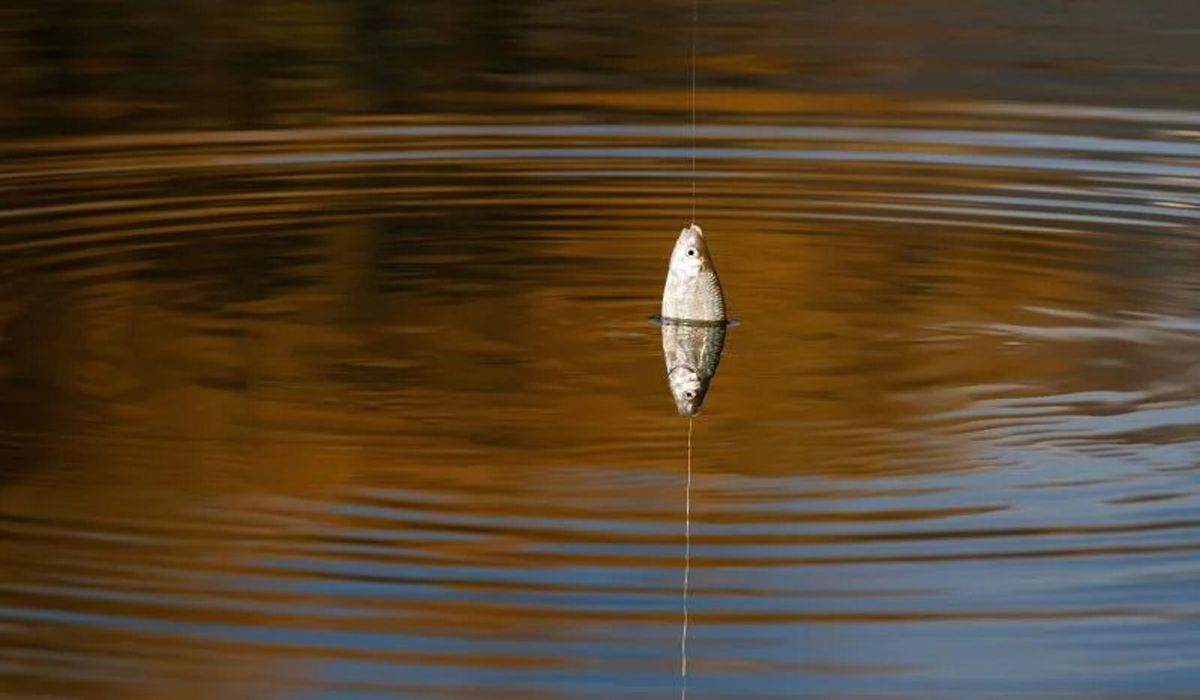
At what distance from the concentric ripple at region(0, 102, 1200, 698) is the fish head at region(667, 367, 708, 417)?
0.04m

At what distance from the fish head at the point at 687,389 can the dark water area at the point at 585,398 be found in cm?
4

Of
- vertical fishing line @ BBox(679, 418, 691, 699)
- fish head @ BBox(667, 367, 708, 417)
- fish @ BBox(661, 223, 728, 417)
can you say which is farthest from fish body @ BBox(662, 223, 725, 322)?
vertical fishing line @ BBox(679, 418, 691, 699)

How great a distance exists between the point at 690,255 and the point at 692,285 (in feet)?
0.54

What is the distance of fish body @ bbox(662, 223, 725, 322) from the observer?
7.23m

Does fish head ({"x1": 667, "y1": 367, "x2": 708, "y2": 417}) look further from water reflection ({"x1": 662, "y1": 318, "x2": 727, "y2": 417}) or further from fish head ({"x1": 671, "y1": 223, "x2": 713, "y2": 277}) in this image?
fish head ({"x1": 671, "y1": 223, "x2": 713, "y2": 277})

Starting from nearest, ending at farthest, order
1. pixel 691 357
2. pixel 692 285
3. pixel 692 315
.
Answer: pixel 691 357
pixel 692 285
pixel 692 315

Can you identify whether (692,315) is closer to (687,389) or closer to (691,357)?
(691,357)

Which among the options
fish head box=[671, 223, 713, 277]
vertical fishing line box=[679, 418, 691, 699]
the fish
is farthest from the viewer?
fish head box=[671, 223, 713, 277]

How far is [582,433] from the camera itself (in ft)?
21.2

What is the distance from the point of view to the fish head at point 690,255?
7172 mm

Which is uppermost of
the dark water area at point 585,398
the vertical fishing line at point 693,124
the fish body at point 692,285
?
the fish body at point 692,285

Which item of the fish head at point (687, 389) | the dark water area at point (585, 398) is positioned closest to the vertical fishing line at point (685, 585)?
the dark water area at point (585, 398)

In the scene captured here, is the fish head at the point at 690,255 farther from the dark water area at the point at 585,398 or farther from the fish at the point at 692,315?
the dark water area at the point at 585,398

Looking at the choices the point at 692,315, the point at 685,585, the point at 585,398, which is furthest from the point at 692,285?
the point at 685,585
